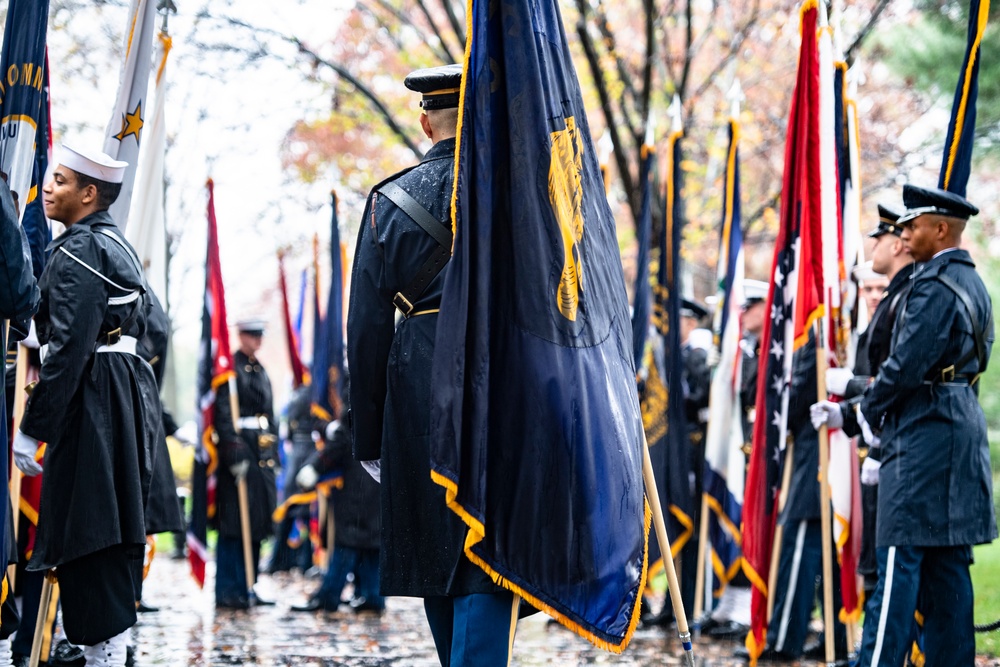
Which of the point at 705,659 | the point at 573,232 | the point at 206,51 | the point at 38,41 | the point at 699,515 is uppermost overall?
the point at 206,51

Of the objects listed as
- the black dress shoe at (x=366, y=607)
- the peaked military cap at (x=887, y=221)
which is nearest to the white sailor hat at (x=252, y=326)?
the black dress shoe at (x=366, y=607)

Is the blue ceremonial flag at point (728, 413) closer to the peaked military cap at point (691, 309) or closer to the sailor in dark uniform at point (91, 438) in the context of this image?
the peaked military cap at point (691, 309)

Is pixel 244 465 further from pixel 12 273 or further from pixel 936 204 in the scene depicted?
pixel 936 204

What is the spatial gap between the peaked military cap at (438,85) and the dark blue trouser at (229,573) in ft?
23.8

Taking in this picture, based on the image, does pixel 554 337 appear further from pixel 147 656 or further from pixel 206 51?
pixel 206 51

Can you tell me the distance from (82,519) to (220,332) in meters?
5.65

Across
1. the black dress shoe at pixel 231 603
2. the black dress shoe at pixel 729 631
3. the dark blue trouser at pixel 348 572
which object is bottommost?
the black dress shoe at pixel 231 603

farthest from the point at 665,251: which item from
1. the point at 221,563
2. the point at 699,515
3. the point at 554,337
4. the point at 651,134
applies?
the point at 554,337

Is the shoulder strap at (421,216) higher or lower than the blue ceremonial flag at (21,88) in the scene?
lower

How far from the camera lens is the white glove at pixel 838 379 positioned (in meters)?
6.79

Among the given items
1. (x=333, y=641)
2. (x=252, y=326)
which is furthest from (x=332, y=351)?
(x=333, y=641)

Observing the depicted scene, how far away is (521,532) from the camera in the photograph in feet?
11.8

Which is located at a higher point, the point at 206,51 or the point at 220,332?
the point at 206,51

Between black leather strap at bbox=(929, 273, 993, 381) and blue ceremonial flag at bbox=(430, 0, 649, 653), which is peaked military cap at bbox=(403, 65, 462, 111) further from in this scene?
black leather strap at bbox=(929, 273, 993, 381)
